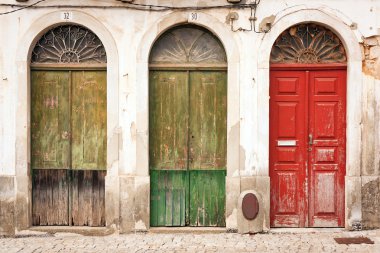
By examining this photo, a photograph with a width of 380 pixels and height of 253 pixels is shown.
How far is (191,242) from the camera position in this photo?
853 centimetres

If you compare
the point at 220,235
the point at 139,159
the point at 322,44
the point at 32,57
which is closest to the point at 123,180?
the point at 139,159

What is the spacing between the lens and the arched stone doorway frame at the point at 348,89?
29.3 feet

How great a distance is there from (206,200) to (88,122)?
7.96 ft

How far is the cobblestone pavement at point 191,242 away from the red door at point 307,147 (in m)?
0.39

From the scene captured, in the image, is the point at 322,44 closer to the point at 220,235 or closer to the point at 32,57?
the point at 220,235

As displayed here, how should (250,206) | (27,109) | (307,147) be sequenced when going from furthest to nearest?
(307,147) → (27,109) → (250,206)

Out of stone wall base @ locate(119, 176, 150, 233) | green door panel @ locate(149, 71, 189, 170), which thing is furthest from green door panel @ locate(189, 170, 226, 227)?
stone wall base @ locate(119, 176, 150, 233)

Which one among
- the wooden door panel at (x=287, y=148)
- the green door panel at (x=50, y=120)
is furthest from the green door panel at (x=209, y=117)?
the green door panel at (x=50, y=120)

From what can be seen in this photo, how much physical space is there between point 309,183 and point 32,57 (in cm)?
519

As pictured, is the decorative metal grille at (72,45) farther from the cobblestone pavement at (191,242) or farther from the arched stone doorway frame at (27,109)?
the cobblestone pavement at (191,242)

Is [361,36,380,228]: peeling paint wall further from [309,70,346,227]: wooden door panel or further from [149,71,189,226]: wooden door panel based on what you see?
[149,71,189,226]: wooden door panel

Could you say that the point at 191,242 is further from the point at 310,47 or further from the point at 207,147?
the point at 310,47

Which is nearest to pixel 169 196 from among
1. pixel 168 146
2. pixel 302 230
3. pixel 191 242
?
pixel 168 146

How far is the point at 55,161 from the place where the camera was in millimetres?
9297
